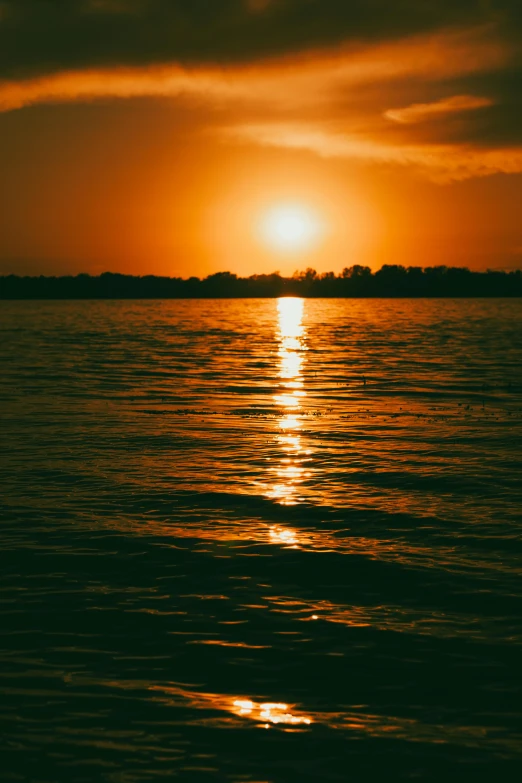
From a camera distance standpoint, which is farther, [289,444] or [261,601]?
[289,444]

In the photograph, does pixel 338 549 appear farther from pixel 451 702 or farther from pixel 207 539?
pixel 451 702

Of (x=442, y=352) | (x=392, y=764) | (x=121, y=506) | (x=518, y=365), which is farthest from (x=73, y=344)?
(x=392, y=764)

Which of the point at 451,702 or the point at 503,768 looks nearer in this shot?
the point at 503,768

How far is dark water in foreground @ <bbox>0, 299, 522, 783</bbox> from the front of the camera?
816 cm

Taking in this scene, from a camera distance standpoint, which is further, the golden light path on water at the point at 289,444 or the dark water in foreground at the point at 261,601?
the golden light path on water at the point at 289,444

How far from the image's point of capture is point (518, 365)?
52156mm

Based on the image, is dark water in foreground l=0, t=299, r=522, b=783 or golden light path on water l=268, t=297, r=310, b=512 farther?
golden light path on water l=268, t=297, r=310, b=512

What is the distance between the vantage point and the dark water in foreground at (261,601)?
26.8 feet

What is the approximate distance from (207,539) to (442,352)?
167ft

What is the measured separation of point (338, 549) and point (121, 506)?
501cm

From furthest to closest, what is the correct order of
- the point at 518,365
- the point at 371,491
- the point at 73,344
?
the point at 73,344, the point at 518,365, the point at 371,491

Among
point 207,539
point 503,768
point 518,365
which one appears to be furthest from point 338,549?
point 518,365

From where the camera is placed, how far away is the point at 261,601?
12.0 metres

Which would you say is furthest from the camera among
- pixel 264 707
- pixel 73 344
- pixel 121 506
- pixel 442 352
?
pixel 73 344
